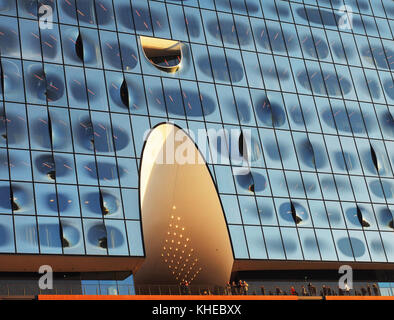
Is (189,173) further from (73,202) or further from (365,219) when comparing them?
(365,219)

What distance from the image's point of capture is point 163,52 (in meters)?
39.2

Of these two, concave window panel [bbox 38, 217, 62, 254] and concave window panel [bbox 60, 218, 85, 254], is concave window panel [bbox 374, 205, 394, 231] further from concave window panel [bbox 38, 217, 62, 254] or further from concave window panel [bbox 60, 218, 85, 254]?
concave window panel [bbox 38, 217, 62, 254]

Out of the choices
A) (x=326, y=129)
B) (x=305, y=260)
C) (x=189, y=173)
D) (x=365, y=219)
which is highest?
(x=326, y=129)

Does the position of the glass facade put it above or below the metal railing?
above

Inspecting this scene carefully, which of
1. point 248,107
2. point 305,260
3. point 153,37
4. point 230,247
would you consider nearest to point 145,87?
point 153,37

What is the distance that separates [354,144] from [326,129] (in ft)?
6.25

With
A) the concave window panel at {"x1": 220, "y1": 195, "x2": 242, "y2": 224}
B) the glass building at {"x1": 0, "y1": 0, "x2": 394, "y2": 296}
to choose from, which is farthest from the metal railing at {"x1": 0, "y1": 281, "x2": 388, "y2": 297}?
the concave window panel at {"x1": 220, "y1": 195, "x2": 242, "y2": 224}

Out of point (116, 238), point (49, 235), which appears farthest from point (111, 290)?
point (49, 235)

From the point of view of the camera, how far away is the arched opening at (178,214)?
36.6 metres

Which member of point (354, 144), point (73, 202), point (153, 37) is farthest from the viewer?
point (354, 144)

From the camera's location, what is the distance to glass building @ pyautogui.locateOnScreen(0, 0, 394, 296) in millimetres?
32719

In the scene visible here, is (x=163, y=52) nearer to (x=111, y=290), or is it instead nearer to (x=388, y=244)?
(x=111, y=290)

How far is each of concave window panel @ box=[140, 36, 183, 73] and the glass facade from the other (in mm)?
77

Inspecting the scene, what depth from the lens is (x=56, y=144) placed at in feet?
110
